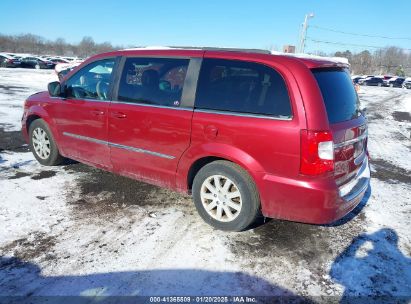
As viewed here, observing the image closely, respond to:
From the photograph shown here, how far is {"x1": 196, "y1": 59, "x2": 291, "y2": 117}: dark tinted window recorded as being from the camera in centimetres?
334

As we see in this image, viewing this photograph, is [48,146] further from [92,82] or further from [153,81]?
[153,81]

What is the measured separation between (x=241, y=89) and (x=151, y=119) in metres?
1.16

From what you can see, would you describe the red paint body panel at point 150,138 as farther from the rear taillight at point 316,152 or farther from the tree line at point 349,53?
the tree line at point 349,53

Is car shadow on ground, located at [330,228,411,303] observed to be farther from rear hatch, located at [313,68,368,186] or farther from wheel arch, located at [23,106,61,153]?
wheel arch, located at [23,106,61,153]

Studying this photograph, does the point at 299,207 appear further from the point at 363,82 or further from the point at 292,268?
the point at 363,82

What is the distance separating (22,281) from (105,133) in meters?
2.18

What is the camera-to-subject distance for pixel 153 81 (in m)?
4.21

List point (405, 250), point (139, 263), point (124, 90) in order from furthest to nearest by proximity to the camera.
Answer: point (124, 90), point (405, 250), point (139, 263)

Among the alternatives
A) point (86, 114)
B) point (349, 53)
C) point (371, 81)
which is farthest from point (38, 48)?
point (86, 114)

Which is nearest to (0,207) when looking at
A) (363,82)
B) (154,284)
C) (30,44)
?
(154,284)

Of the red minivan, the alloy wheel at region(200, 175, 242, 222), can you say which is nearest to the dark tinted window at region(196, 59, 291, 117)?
the red minivan

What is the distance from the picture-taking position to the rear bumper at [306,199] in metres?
3.23

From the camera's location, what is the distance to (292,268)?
10.7 ft

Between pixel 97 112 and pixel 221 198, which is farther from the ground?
pixel 97 112
